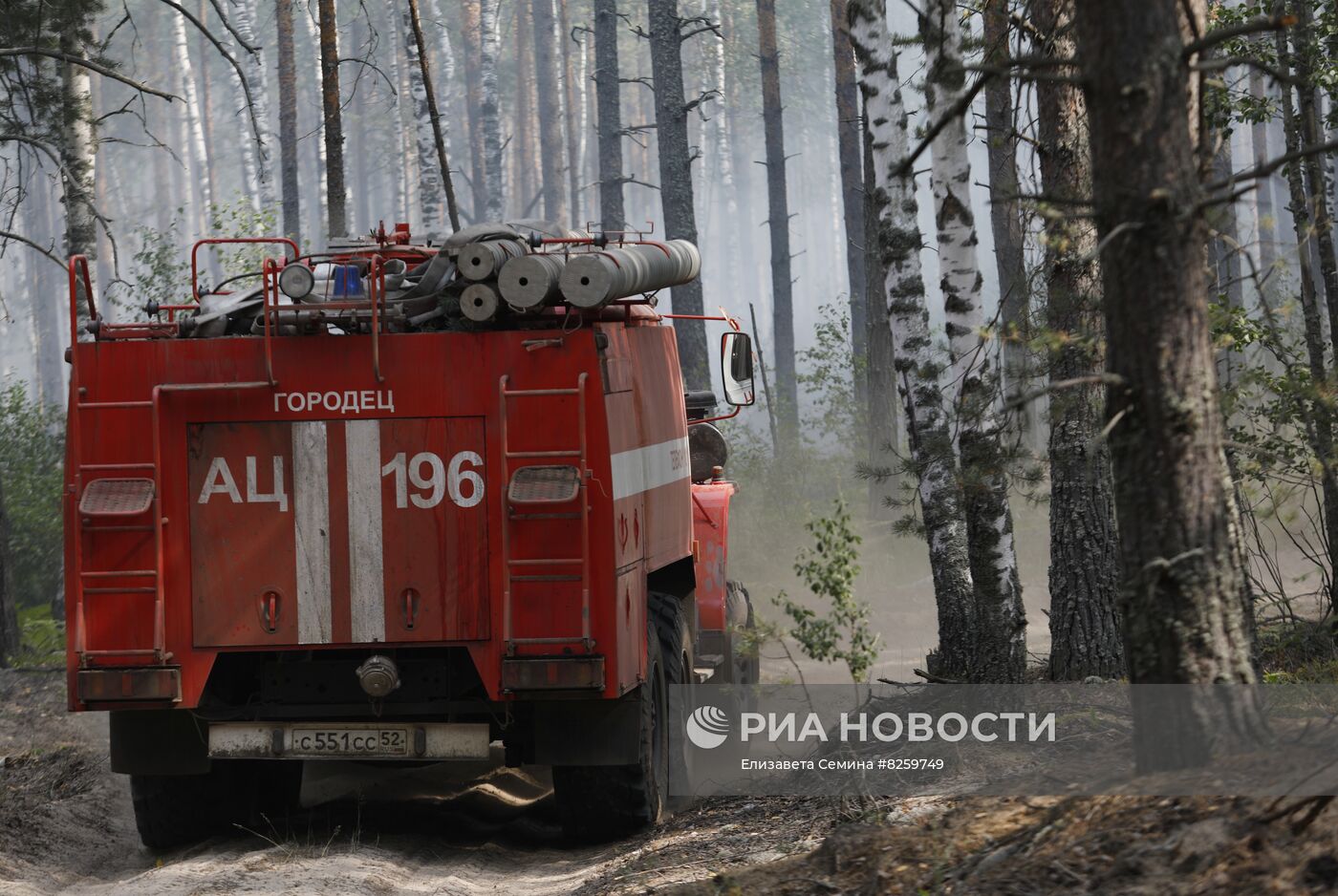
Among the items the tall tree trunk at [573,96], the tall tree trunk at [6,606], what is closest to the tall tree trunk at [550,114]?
→ the tall tree trunk at [573,96]

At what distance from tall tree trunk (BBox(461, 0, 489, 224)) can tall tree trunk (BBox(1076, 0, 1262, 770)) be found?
141ft

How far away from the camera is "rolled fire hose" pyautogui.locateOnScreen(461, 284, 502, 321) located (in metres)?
6.96

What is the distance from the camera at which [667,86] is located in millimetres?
24453

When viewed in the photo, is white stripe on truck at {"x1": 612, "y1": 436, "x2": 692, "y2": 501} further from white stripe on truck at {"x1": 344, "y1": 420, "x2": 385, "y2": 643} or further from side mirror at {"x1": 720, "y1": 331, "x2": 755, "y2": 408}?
white stripe on truck at {"x1": 344, "y1": 420, "x2": 385, "y2": 643}

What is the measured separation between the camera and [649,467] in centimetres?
811

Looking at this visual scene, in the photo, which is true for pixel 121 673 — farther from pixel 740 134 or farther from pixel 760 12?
pixel 740 134

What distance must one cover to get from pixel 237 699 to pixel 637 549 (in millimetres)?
2271

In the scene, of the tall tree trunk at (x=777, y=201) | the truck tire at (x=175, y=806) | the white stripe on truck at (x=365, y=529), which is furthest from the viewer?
the tall tree trunk at (x=777, y=201)

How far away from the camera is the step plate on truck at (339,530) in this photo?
7.15 metres

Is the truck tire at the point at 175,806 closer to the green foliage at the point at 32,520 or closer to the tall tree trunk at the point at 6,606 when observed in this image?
the tall tree trunk at the point at 6,606

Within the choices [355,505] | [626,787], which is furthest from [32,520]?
[626,787]

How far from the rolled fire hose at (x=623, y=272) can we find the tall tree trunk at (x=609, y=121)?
19663 mm

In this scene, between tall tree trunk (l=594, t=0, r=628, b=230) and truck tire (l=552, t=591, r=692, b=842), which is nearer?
truck tire (l=552, t=591, r=692, b=842)

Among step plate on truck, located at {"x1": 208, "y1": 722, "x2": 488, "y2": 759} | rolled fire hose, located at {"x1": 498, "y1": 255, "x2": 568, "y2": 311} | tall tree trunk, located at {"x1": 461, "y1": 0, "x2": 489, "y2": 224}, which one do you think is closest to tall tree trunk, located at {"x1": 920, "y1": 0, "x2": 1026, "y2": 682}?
rolled fire hose, located at {"x1": 498, "y1": 255, "x2": 568, "y2": 311}
